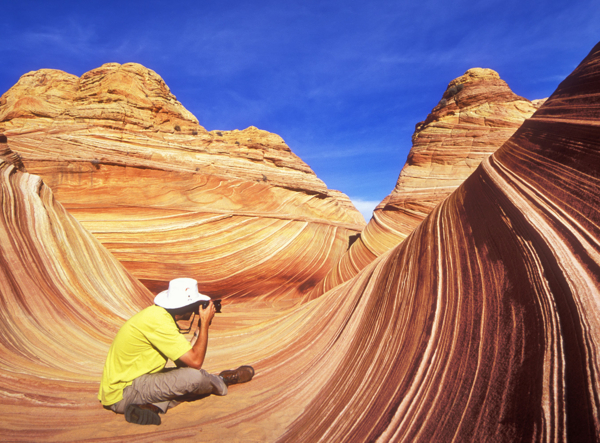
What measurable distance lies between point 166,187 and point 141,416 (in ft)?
22.3

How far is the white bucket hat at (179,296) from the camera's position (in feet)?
8.29

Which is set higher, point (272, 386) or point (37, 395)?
point (37, 395)

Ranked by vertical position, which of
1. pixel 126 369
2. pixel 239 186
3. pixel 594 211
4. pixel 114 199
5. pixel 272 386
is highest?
pixel 239 186

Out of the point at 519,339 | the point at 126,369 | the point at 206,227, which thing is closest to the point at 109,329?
the point at 126,369

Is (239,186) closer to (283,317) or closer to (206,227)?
(206,227)

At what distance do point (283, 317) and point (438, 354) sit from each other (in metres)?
3.32

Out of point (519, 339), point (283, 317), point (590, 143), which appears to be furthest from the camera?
point (283, 317)

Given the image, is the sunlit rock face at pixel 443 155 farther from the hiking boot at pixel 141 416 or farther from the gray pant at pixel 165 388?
the hiking boot at pixel 141 416

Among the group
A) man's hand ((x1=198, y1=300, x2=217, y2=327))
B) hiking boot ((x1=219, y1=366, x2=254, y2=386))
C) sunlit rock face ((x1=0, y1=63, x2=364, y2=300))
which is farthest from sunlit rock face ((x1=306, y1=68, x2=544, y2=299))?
man's hand ((x1=198, y1=300, x2=217, y2=327))

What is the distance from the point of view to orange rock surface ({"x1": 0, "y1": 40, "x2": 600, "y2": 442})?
150 centimetres

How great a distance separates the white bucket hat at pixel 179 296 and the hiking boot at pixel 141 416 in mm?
745

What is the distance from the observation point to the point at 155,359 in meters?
2.64

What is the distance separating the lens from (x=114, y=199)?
7734 mm

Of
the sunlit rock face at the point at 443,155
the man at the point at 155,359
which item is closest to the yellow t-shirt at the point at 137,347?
the man at the point at 155,359
